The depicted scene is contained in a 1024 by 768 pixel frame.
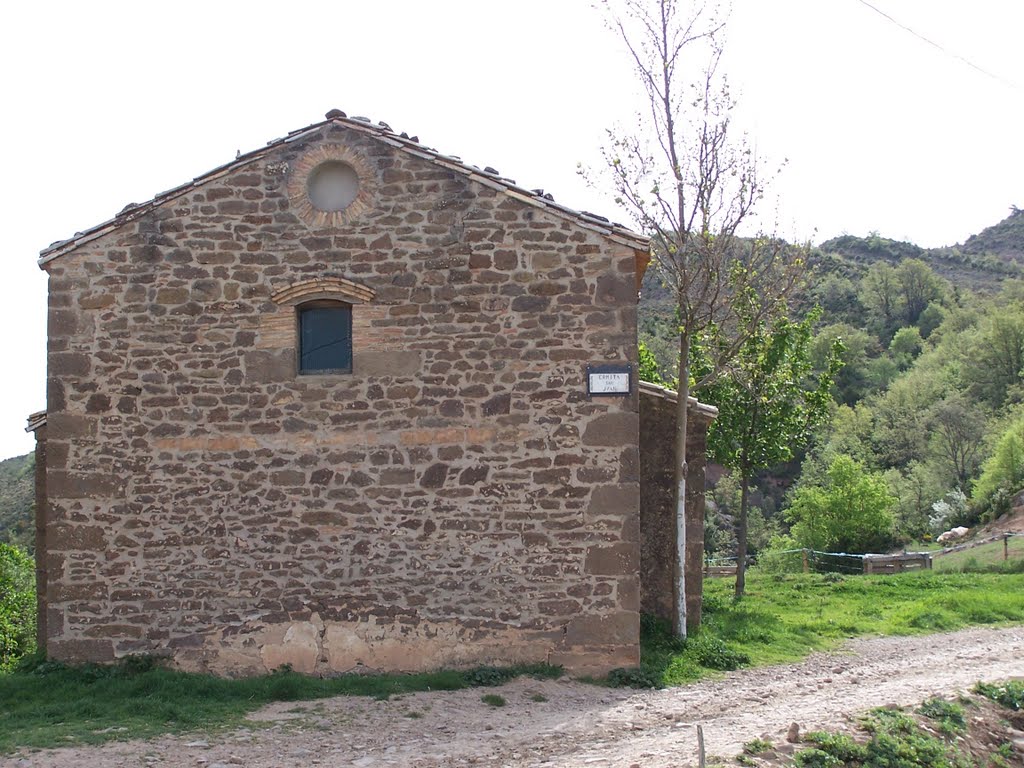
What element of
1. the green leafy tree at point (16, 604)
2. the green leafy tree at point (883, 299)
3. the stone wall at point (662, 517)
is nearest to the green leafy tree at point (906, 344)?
the green leafy tree at point (883, 299)

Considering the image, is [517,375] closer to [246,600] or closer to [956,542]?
[246,600]

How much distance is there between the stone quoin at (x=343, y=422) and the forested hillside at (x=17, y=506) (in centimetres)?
2510

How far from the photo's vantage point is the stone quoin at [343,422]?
9.88 meters

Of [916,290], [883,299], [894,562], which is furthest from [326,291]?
[916,290]

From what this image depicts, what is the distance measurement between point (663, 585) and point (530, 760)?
Result: 197 inches

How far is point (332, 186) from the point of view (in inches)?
406

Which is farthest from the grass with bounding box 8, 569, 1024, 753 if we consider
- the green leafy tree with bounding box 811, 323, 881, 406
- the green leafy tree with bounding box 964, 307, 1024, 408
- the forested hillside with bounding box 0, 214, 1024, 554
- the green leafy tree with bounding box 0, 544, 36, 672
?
the green leafy tree with bounding box 811, 323, 881, 406

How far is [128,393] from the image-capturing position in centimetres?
1017

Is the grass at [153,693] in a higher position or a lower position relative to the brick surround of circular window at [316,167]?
lower

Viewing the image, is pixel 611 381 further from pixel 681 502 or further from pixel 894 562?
pixel 894 562

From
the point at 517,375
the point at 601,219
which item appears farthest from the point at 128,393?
the point at 601,219

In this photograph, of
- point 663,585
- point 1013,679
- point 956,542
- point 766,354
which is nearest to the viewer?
point 1013,679

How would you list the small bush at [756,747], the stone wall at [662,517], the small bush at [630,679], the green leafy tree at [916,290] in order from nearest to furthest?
Answer: the small bush at [756,747] → the small bush at [630,679] → the stone wall at [662,517] → the green leafy tree at [916,290]

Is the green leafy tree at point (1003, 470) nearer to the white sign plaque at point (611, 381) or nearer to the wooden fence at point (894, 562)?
the wooden fence at point (894, 562)
